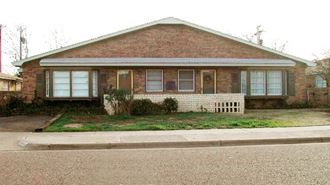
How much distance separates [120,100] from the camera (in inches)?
768

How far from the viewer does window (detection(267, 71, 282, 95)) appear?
82.3 feet

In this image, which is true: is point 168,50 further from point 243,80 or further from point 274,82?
point 274,82

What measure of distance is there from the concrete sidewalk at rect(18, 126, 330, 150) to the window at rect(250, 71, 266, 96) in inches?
413

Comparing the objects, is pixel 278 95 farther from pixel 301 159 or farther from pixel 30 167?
pixel 30 167

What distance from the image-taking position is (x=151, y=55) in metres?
24.7

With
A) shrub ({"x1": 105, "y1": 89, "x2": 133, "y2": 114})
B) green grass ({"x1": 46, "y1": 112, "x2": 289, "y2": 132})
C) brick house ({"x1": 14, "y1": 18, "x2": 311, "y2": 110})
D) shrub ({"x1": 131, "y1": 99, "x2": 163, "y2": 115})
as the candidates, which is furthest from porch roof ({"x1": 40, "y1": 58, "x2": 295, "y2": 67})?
green grass ({"x1": 46, "y1": 112, "x2": 289, "y2": 132})

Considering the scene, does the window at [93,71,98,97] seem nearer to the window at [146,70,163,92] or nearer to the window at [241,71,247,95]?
the window at [146,70,163,92]

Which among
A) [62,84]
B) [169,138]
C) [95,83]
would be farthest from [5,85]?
[169,138]

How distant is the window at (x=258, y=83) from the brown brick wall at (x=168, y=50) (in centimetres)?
123

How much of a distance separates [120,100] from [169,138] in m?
7.41

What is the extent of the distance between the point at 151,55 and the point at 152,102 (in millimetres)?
4662

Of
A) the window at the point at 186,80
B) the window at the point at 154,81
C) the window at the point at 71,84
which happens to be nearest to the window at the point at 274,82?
the window at the point at 186,80

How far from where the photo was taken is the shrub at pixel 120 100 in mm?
19402

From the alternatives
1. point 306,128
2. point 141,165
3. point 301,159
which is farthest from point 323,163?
point 306,128
